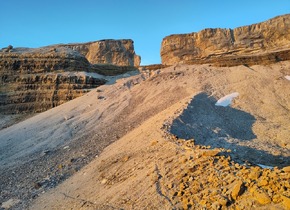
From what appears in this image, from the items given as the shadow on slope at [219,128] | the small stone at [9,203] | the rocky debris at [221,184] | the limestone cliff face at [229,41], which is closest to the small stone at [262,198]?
the rocky debris at [221,184]

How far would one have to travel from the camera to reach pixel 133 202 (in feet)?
17.1

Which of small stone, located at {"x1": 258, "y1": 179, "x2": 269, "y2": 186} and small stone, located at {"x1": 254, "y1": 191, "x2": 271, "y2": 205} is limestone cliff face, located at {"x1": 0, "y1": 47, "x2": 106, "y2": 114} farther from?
small stone, located at {"x1": 254, "y1": 191, "x2": 271, "y2": 205}

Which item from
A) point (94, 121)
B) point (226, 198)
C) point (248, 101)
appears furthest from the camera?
point (94, 121)

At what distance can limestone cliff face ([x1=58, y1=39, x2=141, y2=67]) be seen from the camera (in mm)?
53000

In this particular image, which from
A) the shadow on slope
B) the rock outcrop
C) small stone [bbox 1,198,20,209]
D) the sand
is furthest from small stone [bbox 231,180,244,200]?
the rock outcrop

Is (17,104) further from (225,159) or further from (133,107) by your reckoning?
(225,159)

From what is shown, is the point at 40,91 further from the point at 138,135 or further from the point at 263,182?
the point at 263,182

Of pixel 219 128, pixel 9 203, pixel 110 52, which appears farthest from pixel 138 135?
pixel 110 52

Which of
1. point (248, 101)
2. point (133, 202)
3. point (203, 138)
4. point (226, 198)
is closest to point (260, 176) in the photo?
point (226, 198)

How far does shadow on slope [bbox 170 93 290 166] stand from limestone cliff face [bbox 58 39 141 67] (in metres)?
42.1

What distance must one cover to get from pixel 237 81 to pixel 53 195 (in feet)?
33.6

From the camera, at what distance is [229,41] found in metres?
40.1

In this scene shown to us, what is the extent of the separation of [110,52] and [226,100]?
43201 mm

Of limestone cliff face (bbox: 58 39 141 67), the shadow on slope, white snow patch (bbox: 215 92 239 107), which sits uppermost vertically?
limestone cliff face (bbox: 58 39 141 67)
